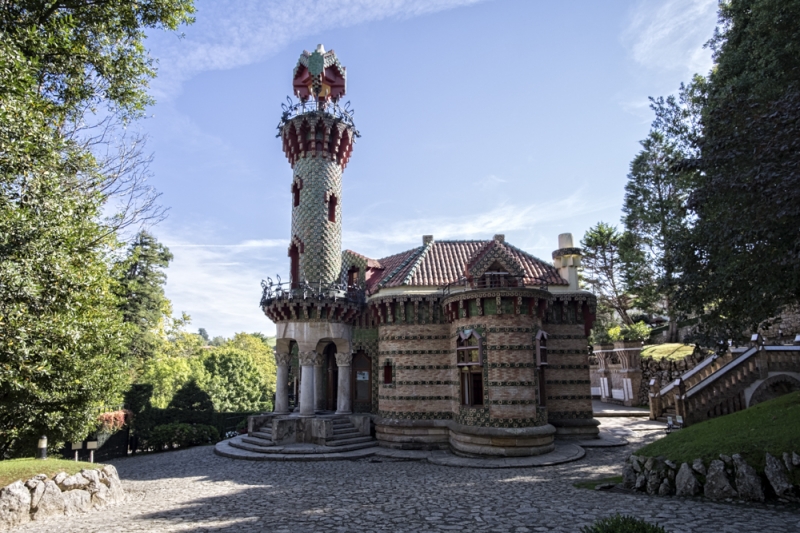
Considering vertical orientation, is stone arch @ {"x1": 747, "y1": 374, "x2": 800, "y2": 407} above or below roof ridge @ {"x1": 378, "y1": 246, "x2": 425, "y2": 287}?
below

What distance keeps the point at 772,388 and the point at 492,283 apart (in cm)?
1244

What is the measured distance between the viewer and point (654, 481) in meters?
10.6

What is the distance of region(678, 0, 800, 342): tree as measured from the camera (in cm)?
949

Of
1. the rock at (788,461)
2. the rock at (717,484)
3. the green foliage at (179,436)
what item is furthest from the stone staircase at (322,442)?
the rock at (788,461)

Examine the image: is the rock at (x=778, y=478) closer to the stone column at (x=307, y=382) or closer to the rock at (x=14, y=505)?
the rock at (x=14, y=505)

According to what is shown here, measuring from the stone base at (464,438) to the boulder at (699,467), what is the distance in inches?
272

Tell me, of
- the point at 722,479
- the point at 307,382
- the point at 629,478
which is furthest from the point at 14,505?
the point at 722,479

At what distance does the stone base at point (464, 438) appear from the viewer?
54.8 feet

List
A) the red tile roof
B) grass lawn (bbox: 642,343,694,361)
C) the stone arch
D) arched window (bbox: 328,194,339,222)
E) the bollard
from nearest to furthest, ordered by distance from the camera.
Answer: the bollard, the stone arch, the red tile roof, arched window (bbox: 328,194,339,222), grass lawn (bbox: 642,343,694,361)

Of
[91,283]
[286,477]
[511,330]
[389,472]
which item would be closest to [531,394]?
[511,330]

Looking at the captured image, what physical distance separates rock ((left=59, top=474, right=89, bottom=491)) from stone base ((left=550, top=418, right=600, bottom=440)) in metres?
16.8

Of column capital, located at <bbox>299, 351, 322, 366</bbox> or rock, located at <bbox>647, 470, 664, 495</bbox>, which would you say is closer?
rock, located at <bbox>647, 470, 664, 495</bbox>

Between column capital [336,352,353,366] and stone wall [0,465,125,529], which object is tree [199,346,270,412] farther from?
stone wall [0,465,125,529]

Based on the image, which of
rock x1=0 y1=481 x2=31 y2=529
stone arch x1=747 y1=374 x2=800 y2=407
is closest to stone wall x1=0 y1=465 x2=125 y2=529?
rock x1=0 y1=481 x2=31 y2=529
